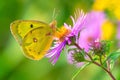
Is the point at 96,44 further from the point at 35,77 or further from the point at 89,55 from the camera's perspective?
the point at 35,77

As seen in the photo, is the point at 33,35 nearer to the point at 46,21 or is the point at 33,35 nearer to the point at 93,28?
the point at 93,28

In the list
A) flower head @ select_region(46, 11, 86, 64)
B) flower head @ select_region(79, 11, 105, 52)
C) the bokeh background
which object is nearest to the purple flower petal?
flower head @ select_region(46, 11, 86, 64)

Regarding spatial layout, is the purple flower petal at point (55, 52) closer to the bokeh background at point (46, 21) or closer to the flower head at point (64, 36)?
the flower head at point (64, 36)

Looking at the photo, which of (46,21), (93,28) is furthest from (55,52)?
(46,21)

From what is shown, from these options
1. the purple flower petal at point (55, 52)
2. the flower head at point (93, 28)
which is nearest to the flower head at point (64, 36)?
the purple flower petal at point (55, 52)

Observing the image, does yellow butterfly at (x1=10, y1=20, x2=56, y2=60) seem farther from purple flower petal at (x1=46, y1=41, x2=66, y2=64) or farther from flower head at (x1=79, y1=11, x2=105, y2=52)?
flower head at (x1=79, y1=11, x2=105, y2=52)
